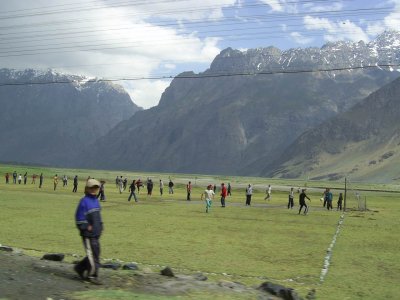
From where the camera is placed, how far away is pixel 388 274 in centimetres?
1555

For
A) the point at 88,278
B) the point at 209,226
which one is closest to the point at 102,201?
the point at 209,226

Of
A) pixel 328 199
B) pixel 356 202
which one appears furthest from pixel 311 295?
pixel 356 202

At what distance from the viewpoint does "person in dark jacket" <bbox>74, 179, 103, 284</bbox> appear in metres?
10.4

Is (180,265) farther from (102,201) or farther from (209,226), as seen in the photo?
(102,201)

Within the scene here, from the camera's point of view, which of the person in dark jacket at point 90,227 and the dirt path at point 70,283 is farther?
the person in dark jacket at point 90,227

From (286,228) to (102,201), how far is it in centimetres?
2236

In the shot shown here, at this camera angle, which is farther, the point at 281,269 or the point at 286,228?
the point at 286,228

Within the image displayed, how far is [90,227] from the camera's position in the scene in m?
10.4

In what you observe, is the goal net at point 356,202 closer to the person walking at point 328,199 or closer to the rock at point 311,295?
the person walking at point 328,199

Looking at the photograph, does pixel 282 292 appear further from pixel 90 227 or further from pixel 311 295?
pixel 90 227

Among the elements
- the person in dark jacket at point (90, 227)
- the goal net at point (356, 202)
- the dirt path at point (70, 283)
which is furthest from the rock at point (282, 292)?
the goal net at point (356, 202)

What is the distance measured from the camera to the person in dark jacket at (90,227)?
10.4 metres

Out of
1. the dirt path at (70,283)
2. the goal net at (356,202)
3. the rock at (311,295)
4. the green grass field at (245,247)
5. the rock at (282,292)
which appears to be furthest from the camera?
the goal net at (356,202)

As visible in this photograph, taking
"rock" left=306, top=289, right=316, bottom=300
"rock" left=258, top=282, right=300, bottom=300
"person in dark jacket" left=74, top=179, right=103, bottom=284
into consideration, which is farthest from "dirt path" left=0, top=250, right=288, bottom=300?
"rock" left=306, top=289, right=316, bottom=300
